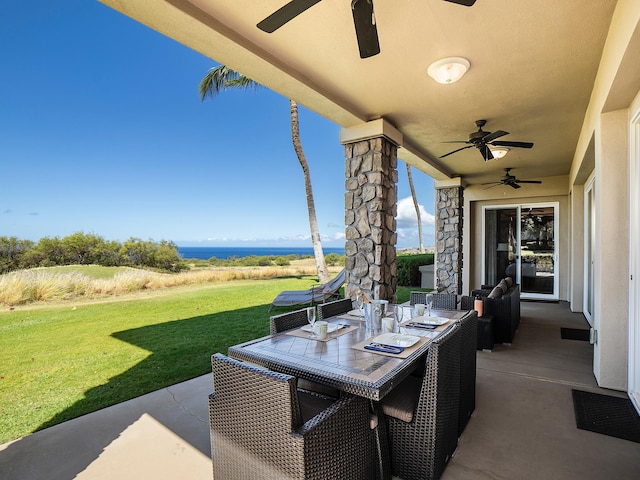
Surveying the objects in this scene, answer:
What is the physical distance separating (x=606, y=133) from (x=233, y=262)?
66.4 feet

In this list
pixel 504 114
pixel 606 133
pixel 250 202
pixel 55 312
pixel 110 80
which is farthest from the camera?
pixel 250 202

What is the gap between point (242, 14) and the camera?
2.14m

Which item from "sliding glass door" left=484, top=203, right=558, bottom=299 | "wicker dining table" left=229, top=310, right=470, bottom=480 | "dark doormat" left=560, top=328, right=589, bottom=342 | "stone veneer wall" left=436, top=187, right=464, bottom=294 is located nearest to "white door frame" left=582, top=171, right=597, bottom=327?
"dark doormat" left=560, top=328, right=589, bottom=342

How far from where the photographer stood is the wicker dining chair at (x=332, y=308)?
2.70m

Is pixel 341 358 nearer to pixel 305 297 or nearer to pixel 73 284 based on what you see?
pixel 305 297

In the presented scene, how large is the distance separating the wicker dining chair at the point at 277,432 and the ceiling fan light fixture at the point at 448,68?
264 cm

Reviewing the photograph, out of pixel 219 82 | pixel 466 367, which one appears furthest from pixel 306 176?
pixel 466 367

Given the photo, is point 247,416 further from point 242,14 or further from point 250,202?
point 250,202

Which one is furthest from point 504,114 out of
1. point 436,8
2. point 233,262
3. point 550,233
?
point 233,262

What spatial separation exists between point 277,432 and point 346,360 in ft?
1.75

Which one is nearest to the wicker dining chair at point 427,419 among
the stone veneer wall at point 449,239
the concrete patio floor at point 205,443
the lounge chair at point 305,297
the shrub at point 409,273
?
the concrete patio floor at point 205,443

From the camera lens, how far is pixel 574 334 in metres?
4.68

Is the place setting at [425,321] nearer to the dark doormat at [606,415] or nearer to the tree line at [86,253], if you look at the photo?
the dark doormat at [606,415]

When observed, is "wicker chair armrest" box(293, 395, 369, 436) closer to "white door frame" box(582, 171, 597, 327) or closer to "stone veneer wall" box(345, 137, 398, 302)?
"stone veneer wall" box(345, 137, 398, 302)
